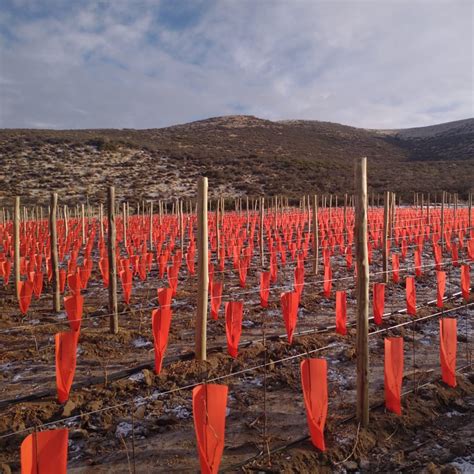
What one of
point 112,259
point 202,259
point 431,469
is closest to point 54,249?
point 112,259

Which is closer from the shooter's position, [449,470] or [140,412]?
[449,470]

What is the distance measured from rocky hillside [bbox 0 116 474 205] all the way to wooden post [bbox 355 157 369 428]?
99.1 feet

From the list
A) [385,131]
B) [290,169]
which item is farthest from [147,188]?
[385,131]

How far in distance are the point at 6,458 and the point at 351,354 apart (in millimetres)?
3678

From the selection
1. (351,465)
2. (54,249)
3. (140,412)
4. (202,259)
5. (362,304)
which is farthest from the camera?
(54,249)

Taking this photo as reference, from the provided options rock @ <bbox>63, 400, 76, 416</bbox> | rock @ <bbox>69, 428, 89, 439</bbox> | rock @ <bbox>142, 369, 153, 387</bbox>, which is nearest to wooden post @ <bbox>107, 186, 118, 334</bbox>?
rock @ <bbox>142, 369, 153, 387</bbox>

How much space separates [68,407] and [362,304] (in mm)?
2863

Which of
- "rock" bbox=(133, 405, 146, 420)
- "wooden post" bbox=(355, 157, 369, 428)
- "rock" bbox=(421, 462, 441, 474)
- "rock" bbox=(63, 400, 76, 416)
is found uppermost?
"wooden post" bbox=(355, 157, 369, 428)

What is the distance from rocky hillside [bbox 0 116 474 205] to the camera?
34.3 meters

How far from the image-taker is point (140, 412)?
3.61 meters

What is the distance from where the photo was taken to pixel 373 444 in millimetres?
3133

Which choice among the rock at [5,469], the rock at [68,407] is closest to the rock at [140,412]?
the rock at [68,407]

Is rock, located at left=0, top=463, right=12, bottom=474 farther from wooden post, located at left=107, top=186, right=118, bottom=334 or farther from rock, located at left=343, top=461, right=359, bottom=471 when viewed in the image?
wooden post, located at left=107, top=186, right=118, bottom=334

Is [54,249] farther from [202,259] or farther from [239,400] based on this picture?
[239,400]
